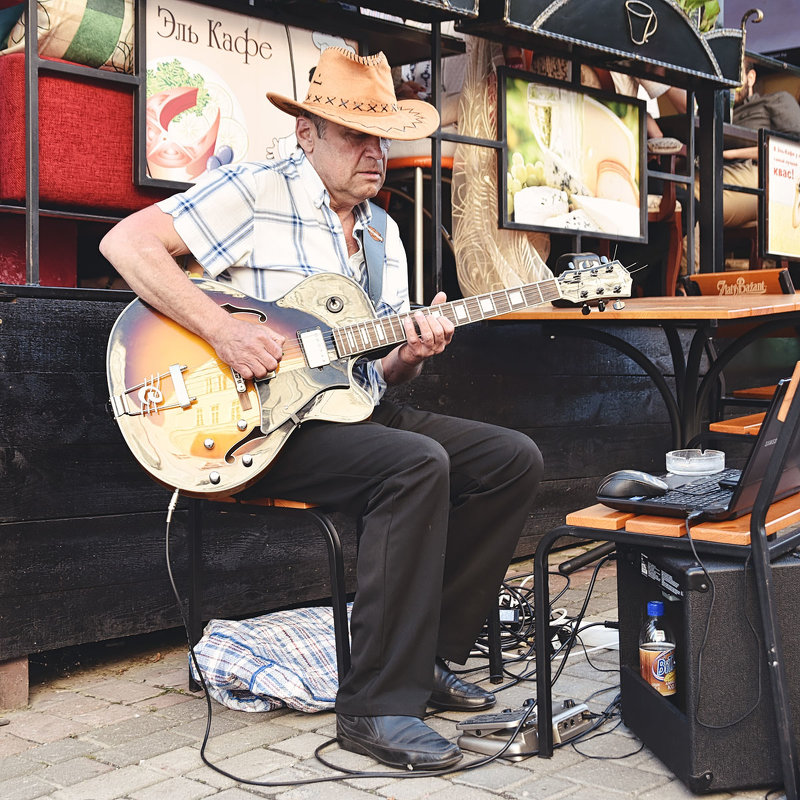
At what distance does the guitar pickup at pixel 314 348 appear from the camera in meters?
2.88

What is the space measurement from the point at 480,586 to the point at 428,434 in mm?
475

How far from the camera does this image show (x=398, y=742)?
261 cm

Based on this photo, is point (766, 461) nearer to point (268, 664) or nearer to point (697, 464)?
point (697, 464)

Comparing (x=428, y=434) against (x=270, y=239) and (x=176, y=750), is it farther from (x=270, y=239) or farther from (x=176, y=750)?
(x=176, y=750)

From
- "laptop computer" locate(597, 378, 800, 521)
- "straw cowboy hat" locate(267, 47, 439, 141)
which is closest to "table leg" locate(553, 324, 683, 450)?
"straw cowboy hat" locate(267, 47, 439, 141)

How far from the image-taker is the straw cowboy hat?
3.15 m

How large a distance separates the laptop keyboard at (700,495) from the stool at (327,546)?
32.8 inches

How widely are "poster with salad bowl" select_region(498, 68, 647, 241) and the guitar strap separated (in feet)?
4.16

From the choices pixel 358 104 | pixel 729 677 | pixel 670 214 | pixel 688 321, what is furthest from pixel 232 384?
pixel 670 214

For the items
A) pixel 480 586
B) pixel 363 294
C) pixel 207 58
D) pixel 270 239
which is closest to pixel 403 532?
pixel 480 586

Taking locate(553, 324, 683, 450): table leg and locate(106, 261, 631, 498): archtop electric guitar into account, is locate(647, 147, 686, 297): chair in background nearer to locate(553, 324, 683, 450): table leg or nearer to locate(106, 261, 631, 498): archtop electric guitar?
locate(553, 324, 683, 450): table leg

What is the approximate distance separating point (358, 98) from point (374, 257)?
47cm

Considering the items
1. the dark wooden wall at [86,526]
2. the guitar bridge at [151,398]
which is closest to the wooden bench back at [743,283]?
the dark wooden wall at [86,526]

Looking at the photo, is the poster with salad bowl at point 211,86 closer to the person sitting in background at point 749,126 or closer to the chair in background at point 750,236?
the person sitting in background at point 749,126
